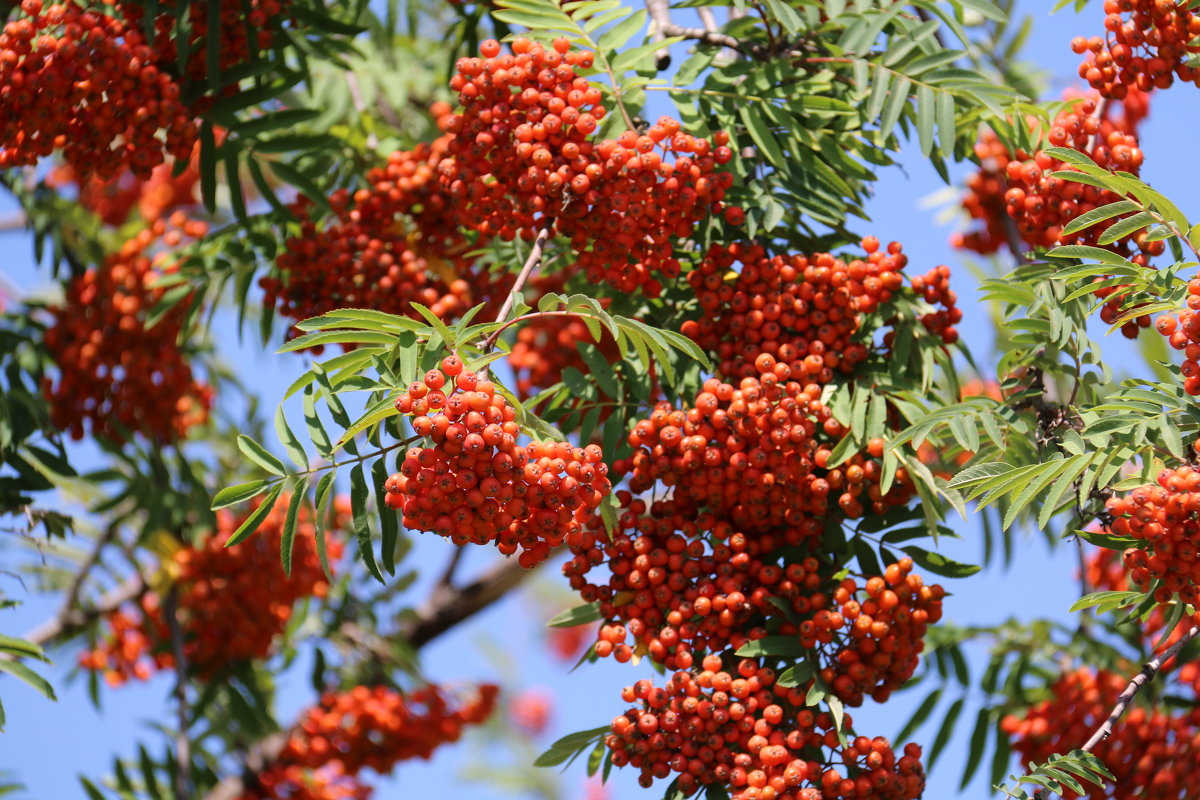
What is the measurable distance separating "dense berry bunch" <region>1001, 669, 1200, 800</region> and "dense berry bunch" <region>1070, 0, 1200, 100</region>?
2083 mm

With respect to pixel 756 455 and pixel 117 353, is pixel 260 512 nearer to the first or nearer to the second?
pixel 756 455

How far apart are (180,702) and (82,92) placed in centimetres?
286

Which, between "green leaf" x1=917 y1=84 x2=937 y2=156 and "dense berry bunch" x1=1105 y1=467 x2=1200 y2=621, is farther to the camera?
"green leaf" x1=917 y1=84 x2=937 y2=156

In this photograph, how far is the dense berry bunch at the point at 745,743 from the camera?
3396mm

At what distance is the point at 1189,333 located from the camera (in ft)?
10.4

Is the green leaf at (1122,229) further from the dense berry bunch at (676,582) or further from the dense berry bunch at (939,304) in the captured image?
the dense berry bunch at (676,582)

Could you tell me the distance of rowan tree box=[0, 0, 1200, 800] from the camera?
10.8 feet

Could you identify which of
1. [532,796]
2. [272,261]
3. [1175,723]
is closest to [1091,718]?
[1175,723]

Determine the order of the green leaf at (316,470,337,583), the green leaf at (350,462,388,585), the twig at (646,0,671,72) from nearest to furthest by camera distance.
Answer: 1. the green leaf at (316,470,337,583)
2. the green leaf at (350,462,388,585)
3. the twig at (646,0,671,72)

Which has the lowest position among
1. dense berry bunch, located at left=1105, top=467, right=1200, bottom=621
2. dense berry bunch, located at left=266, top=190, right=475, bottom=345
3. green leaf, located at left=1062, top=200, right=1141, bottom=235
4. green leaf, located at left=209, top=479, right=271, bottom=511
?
dense berry bunch, located at left=1105, top=467, right=1200, bottom=621

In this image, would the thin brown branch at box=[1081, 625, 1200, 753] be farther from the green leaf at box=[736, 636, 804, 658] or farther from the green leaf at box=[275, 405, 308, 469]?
the green leaf at box=[275, 405, 308, 469]

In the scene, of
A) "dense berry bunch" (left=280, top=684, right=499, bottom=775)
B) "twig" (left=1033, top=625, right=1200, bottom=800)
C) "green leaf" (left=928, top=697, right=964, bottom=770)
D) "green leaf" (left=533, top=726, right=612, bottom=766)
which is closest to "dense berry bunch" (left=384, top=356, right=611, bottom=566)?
"green leaf" (left=533, top=726, right=612, bottom=766)

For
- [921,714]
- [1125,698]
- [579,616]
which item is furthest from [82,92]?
[921,714]

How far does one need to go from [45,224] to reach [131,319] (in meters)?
0.63
